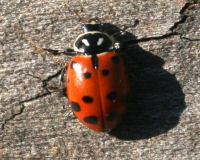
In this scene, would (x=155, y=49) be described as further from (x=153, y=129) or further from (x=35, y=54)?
(x=35, y=54)

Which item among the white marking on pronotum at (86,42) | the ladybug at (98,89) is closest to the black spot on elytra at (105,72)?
the ladybug at (98,89)

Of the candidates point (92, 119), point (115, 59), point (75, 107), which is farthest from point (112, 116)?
point (115, 59)

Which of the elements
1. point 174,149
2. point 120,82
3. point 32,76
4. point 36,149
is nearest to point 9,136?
point 36,149

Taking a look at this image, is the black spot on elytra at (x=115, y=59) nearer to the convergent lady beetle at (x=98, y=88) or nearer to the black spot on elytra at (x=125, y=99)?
the convergent lady beetle at (x=98, y=88)

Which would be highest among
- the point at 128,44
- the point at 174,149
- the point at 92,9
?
the point at 92,9

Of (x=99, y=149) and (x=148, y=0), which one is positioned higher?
(x=148, y=0)
